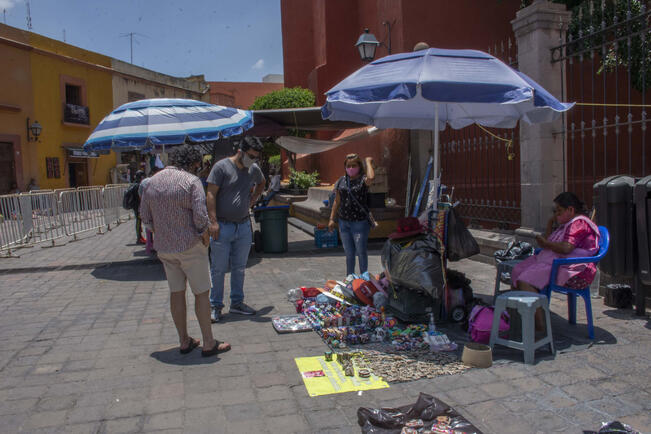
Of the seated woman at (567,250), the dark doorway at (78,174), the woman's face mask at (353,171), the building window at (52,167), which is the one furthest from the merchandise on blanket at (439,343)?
the dark doorway at (78,174)

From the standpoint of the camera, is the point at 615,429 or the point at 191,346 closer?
the point at 615,429

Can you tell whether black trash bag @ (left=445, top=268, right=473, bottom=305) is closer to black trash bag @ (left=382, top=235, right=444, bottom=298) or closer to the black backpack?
black trash bag @ (left=382, top=235, right=444, bottom=298)

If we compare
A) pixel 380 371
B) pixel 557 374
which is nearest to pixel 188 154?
pixel 380 371

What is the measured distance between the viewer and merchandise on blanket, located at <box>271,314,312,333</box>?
4641mm

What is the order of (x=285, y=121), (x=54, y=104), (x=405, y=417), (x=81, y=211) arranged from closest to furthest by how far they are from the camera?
(x=405, y=417)
(x=285, y=121)
(x=81, y=211)
(x=54, y=104)

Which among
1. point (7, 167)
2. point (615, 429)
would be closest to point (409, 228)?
point (615, 429)

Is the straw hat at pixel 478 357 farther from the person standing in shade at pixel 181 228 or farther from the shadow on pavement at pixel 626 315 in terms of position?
the person standing in shade at pixel 181 228

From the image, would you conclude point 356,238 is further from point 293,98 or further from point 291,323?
point 293,98

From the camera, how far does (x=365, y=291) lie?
5199 millimetres

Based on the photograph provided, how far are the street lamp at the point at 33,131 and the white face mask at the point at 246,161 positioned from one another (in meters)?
21.2

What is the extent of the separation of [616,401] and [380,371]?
1526 mm

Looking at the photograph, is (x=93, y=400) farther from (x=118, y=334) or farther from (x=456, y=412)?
(x=456, y=412)

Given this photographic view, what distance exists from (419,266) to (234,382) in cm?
190

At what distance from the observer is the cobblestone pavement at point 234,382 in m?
2.96
